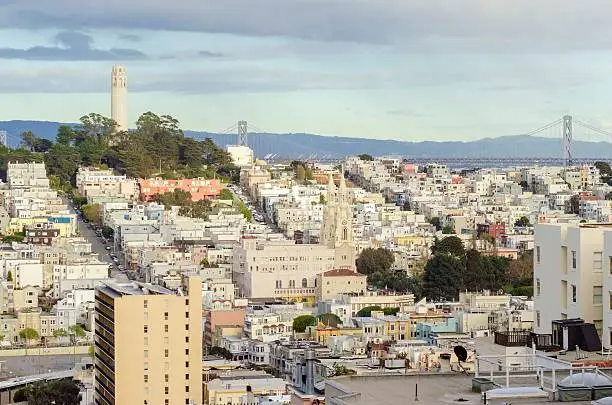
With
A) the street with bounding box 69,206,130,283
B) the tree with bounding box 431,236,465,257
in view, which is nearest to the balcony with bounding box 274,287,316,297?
the tree with bounding box 431,236,465,257

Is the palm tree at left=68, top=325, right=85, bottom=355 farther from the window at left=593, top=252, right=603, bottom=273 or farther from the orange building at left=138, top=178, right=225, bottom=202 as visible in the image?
the window at left=593, top=252, right=603, bottom=273

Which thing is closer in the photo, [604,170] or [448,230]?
[448,230]

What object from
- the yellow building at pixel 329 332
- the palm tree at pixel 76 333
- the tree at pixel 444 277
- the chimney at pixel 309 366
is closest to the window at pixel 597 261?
the chimney at pixel 309 366

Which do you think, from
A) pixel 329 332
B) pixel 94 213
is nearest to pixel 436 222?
pixel 94 213

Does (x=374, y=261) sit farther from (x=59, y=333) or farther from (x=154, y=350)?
(x=154, y=350)

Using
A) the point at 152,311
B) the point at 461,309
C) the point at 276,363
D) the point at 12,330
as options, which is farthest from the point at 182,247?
the point at 152,311

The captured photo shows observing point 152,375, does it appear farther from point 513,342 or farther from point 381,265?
point 381,265
